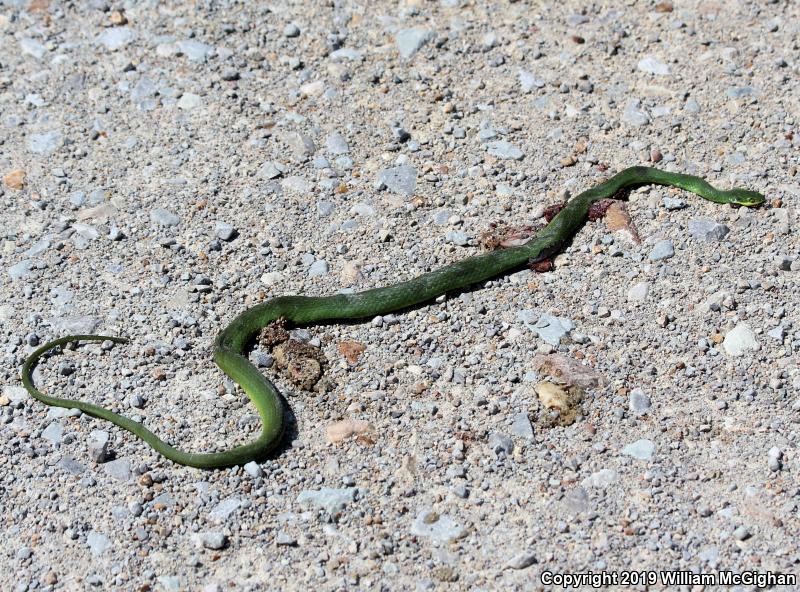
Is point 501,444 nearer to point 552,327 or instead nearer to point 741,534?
point 552,327

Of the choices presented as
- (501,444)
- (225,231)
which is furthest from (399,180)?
(501,444)

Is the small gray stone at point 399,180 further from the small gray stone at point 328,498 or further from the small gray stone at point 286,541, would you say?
the small gray stone at point 286,541

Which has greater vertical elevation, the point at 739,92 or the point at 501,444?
the point at 501,444

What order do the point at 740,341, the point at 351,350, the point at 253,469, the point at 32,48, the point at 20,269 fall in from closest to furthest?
the point at 253,469 < the point at 740,341 < the point at 351,350 < the point at 20,269 < the point at 32,48

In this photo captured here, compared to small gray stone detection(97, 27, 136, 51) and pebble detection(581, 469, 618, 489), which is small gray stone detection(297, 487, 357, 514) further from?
small gray stone detection(97, 27, 136, 51)

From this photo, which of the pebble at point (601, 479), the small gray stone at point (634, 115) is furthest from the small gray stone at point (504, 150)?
the pebble at point (601, 479)

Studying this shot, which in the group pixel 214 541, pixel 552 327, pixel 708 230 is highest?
pixel 214 541
